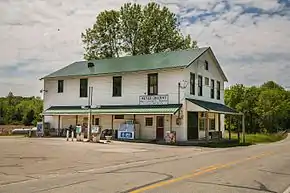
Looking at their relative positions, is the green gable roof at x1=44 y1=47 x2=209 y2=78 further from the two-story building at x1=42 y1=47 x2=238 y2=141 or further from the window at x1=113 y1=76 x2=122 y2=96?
the window at x1=113 y1=76 x2=122 y2=96

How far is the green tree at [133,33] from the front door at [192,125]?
2388cm

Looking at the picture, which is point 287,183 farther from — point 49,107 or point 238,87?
point 238,87

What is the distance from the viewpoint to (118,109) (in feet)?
118

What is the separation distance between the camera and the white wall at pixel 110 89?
34.8m

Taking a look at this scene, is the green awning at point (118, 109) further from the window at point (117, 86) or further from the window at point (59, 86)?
the window at point (59, 86)

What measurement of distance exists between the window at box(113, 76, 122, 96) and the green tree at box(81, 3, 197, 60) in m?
19.9

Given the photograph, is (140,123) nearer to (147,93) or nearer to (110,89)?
(147,93)

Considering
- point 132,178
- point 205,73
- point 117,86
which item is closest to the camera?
point 132,178

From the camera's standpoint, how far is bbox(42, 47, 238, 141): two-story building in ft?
112

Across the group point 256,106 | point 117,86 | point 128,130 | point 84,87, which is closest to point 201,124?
point 128,130

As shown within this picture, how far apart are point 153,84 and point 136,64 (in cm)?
411

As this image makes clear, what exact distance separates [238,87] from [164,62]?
44.8 metres

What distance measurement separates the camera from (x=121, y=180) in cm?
1141

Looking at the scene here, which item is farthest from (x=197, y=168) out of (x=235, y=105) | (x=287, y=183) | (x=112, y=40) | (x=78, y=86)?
(x=235, y=105)
